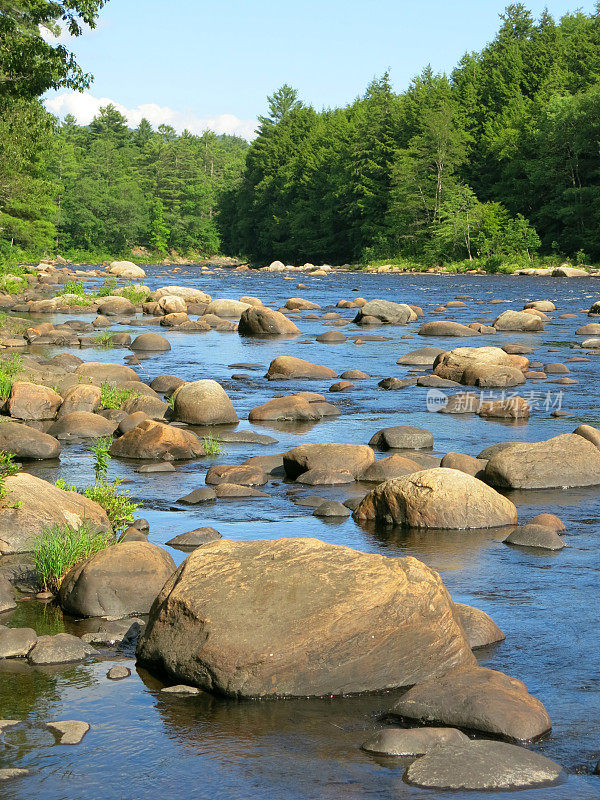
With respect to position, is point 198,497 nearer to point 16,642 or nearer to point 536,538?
point 536,538

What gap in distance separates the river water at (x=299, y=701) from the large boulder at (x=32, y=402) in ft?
8.81

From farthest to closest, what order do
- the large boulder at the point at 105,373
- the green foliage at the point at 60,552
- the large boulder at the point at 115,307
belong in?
the large boulder at the point at 115,307, the large boulder at the point at 105,373, the green foliage at the point at 60,552

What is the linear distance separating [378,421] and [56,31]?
12.6 meters

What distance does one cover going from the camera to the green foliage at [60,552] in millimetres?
7754

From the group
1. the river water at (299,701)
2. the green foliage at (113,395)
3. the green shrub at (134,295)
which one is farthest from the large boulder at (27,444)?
the green shrub at (134,295)

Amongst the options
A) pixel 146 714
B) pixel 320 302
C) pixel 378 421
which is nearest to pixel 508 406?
pixel 378 421

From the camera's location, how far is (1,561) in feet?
27.1

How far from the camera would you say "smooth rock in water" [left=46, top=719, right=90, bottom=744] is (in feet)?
17.5

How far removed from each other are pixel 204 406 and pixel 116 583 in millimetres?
7936

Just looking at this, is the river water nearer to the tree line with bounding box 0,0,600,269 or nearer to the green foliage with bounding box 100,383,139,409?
the green foliage with bounding box 100,383,139,409

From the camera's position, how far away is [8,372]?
17438 millimetres

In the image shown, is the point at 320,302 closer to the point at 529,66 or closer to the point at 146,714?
the point at 146,714

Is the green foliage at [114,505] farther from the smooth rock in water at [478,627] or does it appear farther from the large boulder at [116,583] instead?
the smooth rock in water at [478,627]

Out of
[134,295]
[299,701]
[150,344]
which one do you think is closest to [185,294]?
[134,295]
